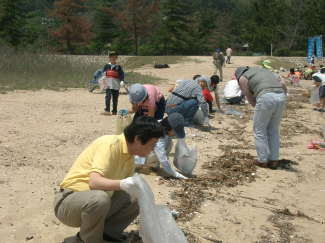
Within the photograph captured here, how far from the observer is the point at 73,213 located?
3.24m

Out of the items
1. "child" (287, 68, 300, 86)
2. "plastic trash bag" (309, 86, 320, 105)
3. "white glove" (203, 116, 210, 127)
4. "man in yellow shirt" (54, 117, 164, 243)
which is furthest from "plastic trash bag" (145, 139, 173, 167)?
"child" (287, 68, 300, 86)

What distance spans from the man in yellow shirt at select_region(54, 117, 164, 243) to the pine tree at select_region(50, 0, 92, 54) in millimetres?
46814

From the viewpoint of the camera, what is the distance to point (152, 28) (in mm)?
52469

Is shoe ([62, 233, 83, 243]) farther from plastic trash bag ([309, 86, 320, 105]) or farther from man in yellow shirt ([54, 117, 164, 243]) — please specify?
plastic trash bag ([309, 86, 320, 105])

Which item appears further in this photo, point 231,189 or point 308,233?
point 231,189

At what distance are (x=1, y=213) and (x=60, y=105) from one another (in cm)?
719

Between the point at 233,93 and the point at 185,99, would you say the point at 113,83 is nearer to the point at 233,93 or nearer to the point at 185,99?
the point at 185,99

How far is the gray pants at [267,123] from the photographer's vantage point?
6.25m

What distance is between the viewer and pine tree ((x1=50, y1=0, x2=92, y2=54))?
1909 inches

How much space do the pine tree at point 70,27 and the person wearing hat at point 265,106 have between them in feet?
144

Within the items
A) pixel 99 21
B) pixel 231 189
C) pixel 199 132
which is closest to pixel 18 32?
pixel 99 21

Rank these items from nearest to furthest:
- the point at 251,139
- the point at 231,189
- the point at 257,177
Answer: the point at 231,189 < the point at 257,177 < the point at 251,139

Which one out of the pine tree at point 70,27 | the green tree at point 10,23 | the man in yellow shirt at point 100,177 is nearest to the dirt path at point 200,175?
the man in yellow shirt at point 100,177

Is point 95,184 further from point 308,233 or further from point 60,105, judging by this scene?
point 60,105
